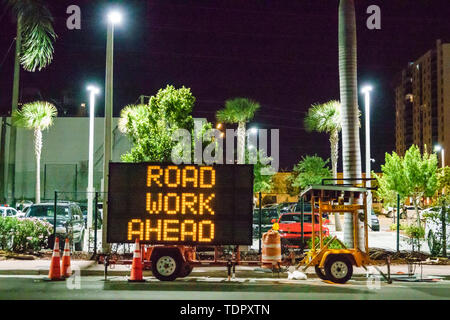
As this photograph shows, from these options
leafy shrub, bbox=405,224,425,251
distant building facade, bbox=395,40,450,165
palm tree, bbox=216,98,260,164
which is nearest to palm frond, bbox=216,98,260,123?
palm tree, bbox=216,98,260,164

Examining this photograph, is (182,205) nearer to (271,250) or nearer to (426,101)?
(271,250)

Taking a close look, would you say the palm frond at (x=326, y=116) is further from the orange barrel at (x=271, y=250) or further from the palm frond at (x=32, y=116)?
the orange barrel at (x=271, y=250)

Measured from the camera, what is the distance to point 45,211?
2112cm

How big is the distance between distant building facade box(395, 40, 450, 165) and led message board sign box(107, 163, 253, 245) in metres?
101

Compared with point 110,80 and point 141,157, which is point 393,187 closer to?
point 141,157

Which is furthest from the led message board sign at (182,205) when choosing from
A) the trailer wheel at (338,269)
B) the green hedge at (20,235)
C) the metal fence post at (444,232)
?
the metal fence post at (444,232)

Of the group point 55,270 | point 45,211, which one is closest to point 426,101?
point 45,211

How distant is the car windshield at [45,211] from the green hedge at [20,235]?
2707 millimetres

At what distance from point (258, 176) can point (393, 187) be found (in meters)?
24.3

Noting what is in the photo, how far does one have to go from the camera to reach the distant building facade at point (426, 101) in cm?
11569

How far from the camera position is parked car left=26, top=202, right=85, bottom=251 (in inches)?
723

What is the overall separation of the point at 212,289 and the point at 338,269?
9.97 feet

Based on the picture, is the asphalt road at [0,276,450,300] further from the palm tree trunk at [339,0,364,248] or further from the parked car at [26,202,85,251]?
the parked car at [26,202,85,251]
